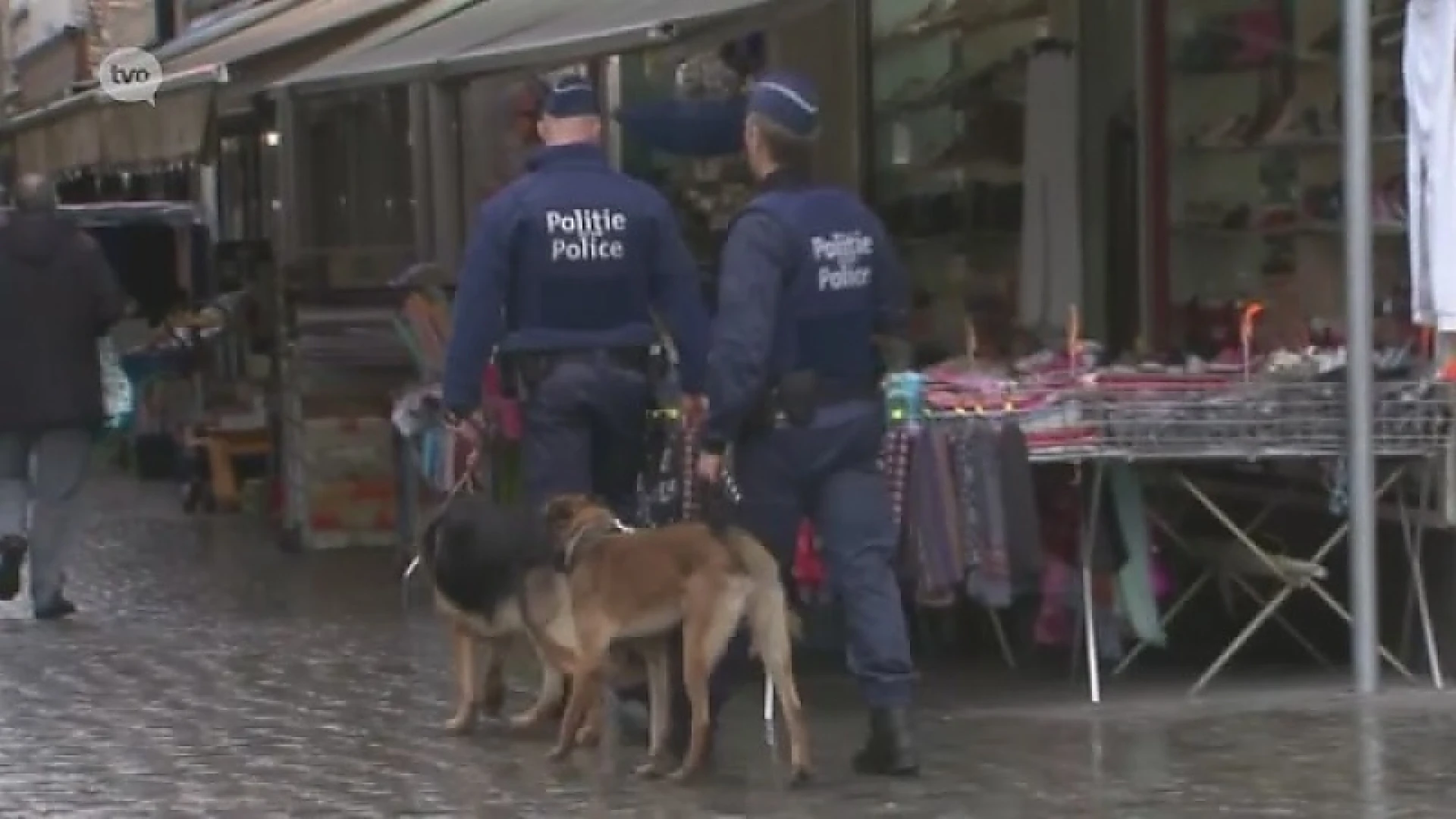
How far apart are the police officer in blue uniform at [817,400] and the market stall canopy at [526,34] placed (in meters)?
0.94

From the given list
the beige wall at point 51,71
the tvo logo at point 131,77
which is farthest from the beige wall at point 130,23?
the tvo logo at point 131,77

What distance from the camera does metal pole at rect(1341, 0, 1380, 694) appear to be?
33.0 ft

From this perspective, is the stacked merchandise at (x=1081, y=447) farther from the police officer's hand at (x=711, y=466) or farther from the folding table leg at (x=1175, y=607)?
the police officer's hand at (x=711, y=466)

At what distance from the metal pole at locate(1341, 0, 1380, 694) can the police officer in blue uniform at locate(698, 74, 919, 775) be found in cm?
182

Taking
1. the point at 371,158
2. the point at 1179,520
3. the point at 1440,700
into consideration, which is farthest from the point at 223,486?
the point at 1440,700

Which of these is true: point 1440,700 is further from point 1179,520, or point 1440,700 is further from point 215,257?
point 215,257

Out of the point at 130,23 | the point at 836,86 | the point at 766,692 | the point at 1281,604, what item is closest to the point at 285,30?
the point at 836,86

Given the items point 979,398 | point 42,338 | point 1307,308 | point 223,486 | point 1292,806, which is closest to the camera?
point 1292,806

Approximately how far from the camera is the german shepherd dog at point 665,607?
28.8 ft

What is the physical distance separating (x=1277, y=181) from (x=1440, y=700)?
366cm

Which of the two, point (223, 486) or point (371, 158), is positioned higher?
point (371, 158)

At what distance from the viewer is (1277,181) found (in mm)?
13336

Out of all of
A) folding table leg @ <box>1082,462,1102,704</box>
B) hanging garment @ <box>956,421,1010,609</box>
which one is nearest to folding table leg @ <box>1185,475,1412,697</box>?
folding table leg @ <box>1082,462,1102,704</box>

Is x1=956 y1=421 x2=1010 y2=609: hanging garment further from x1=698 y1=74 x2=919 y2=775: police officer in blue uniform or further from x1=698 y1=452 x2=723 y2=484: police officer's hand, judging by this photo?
x1=698 y1=452 x2=723 y2=484: police officer's hand
